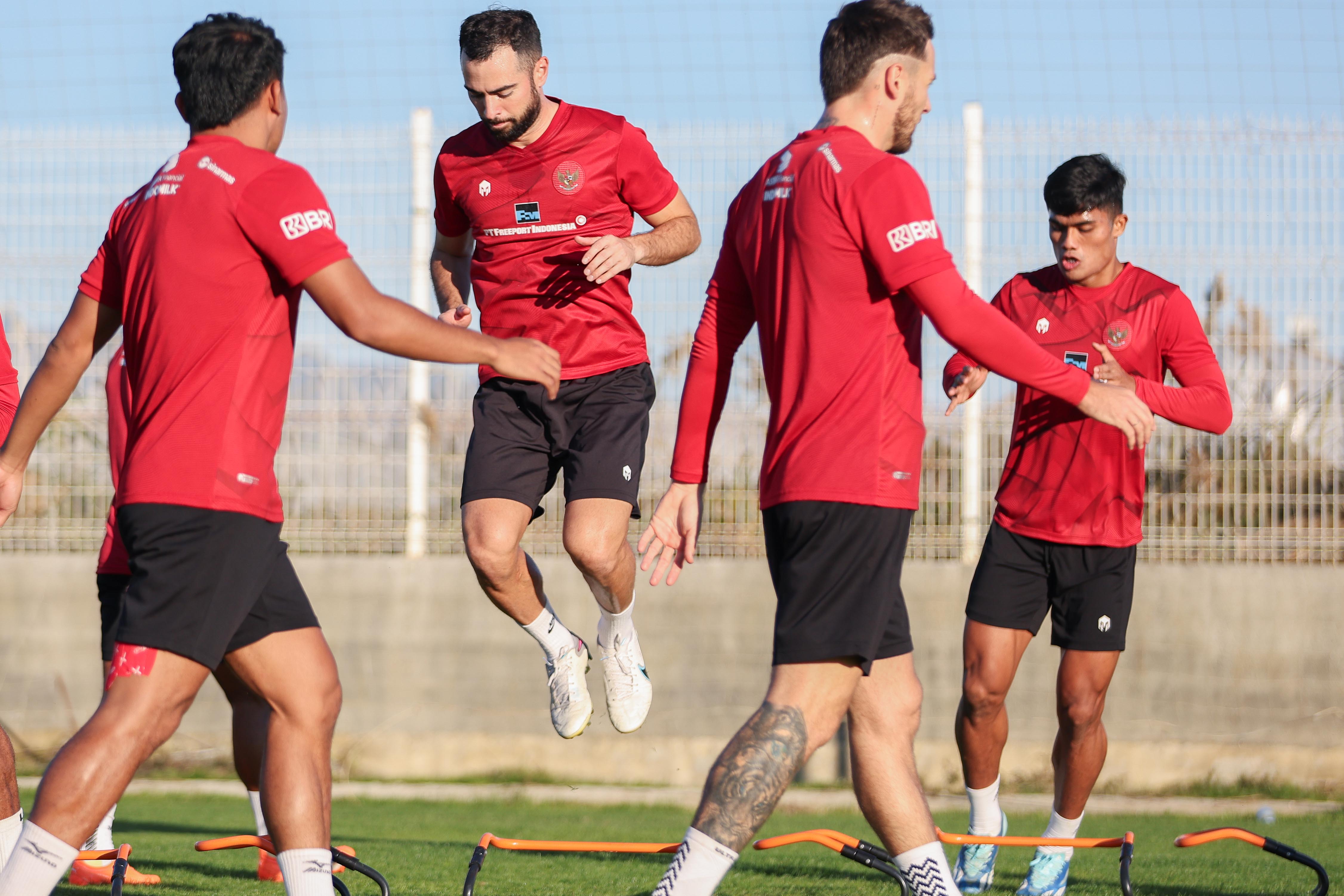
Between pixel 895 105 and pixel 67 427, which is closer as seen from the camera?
pixel 895 105

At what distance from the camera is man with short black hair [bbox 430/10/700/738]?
5281 millimetres

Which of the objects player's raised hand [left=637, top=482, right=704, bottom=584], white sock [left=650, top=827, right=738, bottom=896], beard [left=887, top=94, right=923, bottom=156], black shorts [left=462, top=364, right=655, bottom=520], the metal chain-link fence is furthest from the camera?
the metal chain-link fence

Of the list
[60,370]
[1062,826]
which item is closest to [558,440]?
[60,370]

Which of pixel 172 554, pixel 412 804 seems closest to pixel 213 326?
pixel 172 554

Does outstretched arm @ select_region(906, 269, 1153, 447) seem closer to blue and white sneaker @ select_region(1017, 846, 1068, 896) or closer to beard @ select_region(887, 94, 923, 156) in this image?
beard @ select_region(887, 94, 923, 156)

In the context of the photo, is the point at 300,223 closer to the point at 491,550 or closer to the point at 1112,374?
the point at 491,550

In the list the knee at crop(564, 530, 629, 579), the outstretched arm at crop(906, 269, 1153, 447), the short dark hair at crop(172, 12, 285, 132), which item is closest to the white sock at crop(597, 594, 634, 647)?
the knee at crop(564, 530, 629, 579)

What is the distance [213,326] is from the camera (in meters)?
3.43

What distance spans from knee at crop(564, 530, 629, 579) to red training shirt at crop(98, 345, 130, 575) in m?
1.61

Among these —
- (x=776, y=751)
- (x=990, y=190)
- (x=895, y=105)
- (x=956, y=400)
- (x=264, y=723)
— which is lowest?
(x=264, y=723)

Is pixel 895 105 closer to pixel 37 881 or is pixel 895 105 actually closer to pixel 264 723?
pixel 37 881

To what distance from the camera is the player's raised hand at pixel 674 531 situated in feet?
13.0

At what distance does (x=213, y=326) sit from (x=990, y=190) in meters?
7.06

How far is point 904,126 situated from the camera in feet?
12.5
